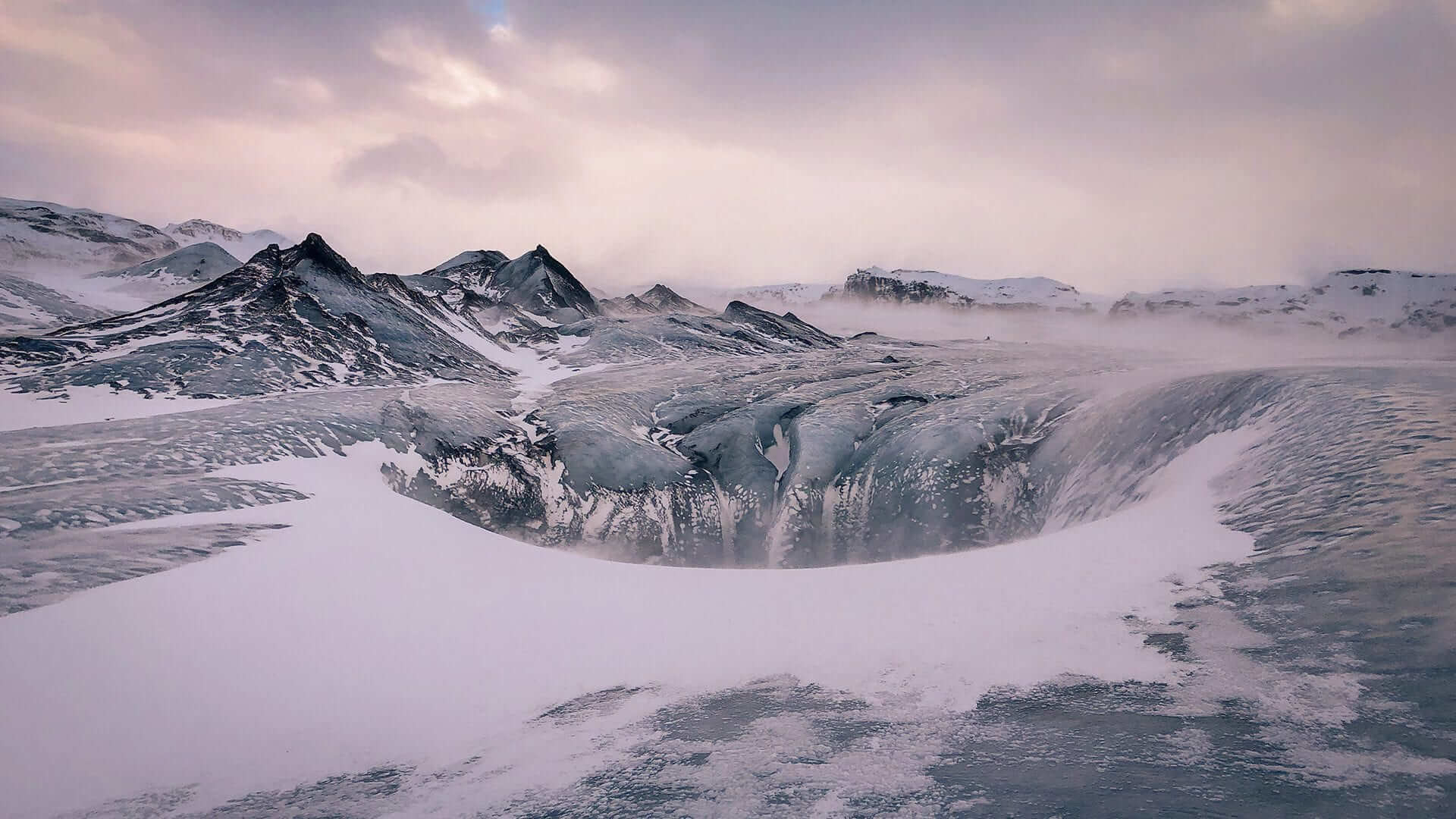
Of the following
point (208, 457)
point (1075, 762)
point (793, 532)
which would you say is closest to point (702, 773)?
point (1075, 762)

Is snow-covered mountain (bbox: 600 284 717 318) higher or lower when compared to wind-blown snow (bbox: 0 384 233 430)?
higher

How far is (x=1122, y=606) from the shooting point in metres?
9.05

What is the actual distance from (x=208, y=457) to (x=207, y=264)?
124 meters

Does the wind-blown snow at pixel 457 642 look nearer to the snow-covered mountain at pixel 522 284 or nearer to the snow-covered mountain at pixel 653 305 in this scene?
the snow-covered mountain at pixel 522 284

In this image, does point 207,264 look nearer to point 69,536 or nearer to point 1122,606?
point 69,536

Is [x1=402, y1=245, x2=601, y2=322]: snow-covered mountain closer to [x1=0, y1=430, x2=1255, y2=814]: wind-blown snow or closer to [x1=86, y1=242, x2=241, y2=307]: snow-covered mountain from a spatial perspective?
[x1=86, y1=242, x2=241, y2=307]: snow-covered mountain

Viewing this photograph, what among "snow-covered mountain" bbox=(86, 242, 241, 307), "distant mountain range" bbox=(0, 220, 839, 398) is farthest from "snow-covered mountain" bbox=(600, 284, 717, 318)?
"snow-covered mountain" bbox=(86, 242, 241, 307)

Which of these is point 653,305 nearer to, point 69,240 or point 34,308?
point 34,308

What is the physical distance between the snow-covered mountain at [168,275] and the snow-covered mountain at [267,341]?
68.1 m

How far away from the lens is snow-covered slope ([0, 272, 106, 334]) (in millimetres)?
63216

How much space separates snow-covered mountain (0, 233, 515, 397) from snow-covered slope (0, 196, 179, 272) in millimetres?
119386

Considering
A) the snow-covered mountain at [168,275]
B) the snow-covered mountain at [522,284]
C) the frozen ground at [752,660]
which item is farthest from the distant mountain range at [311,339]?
the snow-covered mountain at [168,275]

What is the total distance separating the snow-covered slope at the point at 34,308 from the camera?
207ft

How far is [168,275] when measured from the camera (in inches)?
4397
